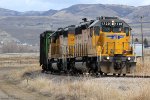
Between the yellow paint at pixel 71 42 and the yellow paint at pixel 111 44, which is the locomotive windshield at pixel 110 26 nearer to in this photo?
the yellow paint at pixel 111 44

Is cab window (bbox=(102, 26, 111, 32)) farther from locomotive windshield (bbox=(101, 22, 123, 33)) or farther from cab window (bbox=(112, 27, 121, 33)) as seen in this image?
cab window (bbox=(112, 27, 121, 33))

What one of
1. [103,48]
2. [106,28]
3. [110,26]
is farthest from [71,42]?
[103,48]

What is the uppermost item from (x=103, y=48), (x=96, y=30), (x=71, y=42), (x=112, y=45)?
(x=96, y=30)

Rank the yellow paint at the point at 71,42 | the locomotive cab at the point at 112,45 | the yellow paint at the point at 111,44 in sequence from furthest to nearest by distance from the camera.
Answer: the yellow paint at the point at 71,42, the yellow paint at the point at 111,44, the locomotive cab at the point at 112,45

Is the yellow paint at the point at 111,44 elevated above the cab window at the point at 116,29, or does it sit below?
below

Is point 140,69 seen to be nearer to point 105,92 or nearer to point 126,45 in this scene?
point 126,45

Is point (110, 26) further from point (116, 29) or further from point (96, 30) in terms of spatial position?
point (96, 30)

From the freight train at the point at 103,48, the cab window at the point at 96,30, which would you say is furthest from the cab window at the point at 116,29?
the cab window at the point at 96,30

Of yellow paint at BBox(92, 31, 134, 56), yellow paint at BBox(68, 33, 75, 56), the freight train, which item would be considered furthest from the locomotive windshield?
yellow paint at BBox(68, 33, 75, 56)

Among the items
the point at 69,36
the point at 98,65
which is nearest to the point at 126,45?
the point at 98,65

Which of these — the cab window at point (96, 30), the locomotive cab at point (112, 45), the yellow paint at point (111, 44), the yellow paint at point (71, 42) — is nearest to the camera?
the locomotive cab at point (112, 45)

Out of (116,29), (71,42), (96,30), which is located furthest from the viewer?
(71,42)

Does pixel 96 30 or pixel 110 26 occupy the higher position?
pixel 110 26

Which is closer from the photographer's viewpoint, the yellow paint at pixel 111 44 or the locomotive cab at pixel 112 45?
the locomotive cab at pixel 112 45
